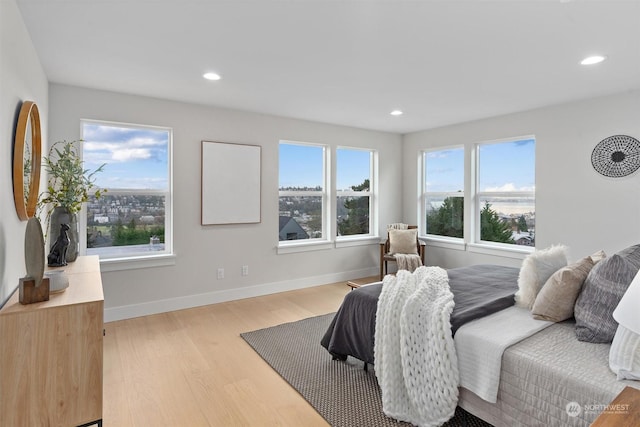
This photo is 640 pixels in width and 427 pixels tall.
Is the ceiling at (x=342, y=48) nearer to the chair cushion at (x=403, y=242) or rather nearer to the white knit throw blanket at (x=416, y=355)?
the white knit throw blanket at (x=416, y=355)

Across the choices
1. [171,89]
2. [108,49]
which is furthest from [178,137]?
[108,49]

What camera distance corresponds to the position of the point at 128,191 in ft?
12.4

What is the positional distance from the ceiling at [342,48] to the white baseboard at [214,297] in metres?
2.25

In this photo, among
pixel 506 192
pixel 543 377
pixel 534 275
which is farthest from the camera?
pixel 506 192

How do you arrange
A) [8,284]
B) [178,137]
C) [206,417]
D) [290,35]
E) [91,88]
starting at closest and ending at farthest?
[8,284] < [206,417] < [290,35] < [91,88] < [178,137]

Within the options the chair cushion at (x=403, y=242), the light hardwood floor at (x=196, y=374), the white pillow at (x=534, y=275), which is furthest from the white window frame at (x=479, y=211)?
the light hardwood floor at (x=196, y=374)

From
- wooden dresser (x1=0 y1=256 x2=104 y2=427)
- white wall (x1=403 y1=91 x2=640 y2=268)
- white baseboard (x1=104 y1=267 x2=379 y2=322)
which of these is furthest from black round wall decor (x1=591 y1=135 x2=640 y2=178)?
wooden dresser (x1=0 y1=256 x2=104 y2=427)

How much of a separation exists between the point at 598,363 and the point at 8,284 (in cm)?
294

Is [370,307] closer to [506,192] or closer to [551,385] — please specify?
[551,385]

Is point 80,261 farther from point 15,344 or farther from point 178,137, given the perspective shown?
point 178,137

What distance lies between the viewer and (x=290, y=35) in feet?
7.71

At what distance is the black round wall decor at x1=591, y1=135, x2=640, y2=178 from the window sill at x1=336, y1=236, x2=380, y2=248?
301cm

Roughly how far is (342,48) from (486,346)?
2.13 meters

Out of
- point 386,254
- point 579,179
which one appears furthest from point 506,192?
point 386,254
